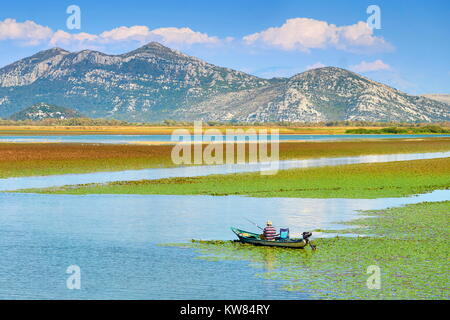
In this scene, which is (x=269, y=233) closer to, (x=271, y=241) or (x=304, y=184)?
(x=271, y=241)

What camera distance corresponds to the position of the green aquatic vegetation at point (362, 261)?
22531mm

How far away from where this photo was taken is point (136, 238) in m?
31.7

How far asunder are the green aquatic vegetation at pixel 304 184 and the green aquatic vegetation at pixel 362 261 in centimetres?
1500

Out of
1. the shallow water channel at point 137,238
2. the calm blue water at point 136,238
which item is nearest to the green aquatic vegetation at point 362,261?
the calm blue water at point 136,238

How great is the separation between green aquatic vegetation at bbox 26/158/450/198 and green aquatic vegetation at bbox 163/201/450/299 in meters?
15.0

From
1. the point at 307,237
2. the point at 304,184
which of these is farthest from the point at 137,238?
the point at 304,184

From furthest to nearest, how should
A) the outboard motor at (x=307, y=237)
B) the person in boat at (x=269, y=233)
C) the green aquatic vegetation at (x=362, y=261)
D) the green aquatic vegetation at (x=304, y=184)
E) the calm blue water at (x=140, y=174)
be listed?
the calm blue water at (x=140, y=174) → the green aquatic vegetation at (x=304, y=184) → the person in boat at (x=269, y=233) → the outboard motor at (x=307, y=237) → the green aquatic vegetation at (x=362, y=261)

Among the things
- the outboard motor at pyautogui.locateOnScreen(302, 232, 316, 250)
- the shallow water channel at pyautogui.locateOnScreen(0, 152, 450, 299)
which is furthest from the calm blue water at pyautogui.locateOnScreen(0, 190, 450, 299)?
the outboard motor at pyautogui.locateOnScreen(302, 232, 316, 250)

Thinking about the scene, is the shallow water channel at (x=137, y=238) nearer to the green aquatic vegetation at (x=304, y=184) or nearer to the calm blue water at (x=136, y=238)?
the calm blue water at (x=136, y=238)

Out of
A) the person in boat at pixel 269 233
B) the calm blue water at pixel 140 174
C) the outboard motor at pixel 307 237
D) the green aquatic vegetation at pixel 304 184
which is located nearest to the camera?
the outboard motor at pixel 307 237

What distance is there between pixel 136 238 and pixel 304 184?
25.9m
